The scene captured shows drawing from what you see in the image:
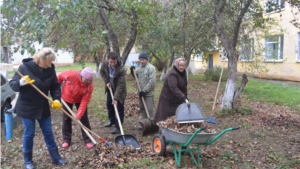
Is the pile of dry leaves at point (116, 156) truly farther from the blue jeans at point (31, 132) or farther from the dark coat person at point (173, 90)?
the dark coat person at point (173, 90)

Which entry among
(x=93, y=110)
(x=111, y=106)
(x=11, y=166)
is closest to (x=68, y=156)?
(x=11, y=166)

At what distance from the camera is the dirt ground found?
14.5ft

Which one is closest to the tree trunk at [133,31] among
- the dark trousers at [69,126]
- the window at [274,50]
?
the dark trousers at [69,126]

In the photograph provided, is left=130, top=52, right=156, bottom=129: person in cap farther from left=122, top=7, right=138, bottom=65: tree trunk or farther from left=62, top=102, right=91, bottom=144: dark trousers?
left=62, top=102, right=91, bottom=144: dark trousers

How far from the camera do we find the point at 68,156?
4.65 m

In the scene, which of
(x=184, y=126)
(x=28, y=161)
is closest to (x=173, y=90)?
(x=184, y=126)

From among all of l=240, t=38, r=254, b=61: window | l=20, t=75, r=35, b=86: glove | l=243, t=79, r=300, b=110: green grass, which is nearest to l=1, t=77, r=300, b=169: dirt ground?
l=20, t=75, r=35, b=86: glove

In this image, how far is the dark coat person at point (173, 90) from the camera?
4852 mm

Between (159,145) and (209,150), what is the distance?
1.04 m

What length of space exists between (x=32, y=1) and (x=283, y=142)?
5280 mm

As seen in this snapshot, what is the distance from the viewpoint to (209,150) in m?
5.12

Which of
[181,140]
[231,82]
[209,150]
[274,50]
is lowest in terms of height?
[209,150]

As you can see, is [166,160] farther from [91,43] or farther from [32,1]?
[32,1]

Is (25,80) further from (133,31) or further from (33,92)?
(133,31)
